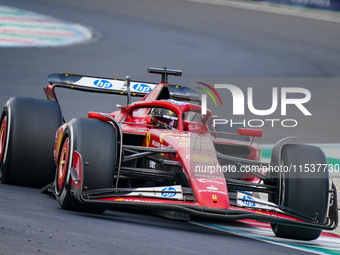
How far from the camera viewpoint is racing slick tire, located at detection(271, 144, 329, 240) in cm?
718

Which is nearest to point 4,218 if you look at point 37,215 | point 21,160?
point 37,215

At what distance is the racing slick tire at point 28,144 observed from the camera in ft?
28.4

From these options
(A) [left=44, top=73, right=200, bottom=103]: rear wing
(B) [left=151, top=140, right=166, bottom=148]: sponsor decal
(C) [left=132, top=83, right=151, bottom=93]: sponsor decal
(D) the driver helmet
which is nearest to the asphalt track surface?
(B) [left=151, top=140, right=166, bottom=148]: sponsor decal

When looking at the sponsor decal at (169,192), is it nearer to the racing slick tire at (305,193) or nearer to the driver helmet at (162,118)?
the racing slick tire at (305,193)

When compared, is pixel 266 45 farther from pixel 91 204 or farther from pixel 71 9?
pixel 91 204

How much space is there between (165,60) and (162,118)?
10.7 m

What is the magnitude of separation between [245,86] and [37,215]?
559 inches

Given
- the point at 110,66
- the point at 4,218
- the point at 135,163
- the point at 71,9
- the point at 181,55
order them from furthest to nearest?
1. the point at 71,9
2. the point at 181,55
3. the point at 110,66
4. the point at 135,163
5. the point at 4,218

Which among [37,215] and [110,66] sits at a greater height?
[110,66]

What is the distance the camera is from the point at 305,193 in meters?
7.21

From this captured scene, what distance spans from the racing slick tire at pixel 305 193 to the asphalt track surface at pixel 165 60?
0.76 metres

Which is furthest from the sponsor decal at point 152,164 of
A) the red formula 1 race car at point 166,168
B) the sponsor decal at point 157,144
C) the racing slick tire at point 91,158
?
the racing slick tire at point 91,158

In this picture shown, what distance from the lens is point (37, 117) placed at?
8.77 metres

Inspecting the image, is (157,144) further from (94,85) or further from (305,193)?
(94,85)
